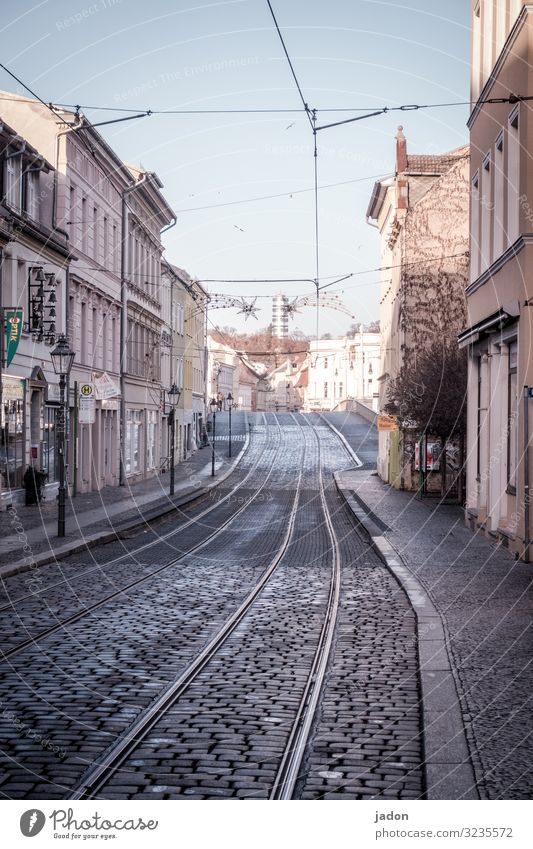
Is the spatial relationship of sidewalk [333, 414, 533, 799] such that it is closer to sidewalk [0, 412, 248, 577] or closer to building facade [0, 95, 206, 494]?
sidewalk [0, 412, 248, 577]

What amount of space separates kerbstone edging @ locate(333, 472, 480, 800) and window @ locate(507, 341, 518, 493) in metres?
5.19

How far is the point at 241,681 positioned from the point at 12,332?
752 inches

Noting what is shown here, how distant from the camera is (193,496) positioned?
37219mm

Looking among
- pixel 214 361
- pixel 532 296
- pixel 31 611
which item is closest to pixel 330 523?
pixel 532 296

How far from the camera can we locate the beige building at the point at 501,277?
55.4 feet

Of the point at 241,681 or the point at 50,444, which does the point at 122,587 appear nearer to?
the point at 241,681

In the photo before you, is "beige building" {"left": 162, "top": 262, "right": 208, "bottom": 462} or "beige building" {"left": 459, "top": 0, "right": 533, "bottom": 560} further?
"beige building" {"left": 162, "top": 262, "right": 208, "bottom": 462}

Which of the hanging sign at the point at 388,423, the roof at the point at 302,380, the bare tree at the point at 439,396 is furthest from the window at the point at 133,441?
the roof at the point at 302,380

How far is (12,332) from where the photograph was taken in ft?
86.3

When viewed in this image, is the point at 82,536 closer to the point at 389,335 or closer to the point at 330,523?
the point at 330,523

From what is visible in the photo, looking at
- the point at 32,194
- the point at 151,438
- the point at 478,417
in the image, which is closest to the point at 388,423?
the point at 151,438

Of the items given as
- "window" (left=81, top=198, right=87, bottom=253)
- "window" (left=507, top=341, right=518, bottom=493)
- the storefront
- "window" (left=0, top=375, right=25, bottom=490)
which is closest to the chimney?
"window" (left=81, top=198, right=87, bottom=253)

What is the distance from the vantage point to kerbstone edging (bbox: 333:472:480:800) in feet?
18.5

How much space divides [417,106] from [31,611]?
9828 mm
